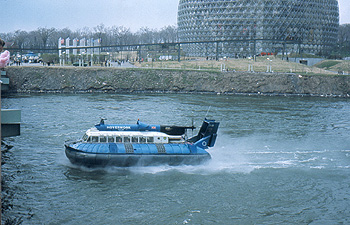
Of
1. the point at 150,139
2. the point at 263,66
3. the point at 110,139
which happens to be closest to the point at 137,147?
the point at 150,139

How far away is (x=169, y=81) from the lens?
288ft

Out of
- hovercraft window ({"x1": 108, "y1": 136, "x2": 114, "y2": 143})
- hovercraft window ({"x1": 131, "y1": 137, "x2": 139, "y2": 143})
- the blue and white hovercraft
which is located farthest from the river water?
hovercraft window ({"x1": 131, "y1": 137, "x2": 139, "y2": 143})

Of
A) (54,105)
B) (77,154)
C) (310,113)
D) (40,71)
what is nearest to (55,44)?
(40,71)

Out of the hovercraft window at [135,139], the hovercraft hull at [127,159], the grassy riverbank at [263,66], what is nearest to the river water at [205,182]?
the hovercraft hull at [127,159]

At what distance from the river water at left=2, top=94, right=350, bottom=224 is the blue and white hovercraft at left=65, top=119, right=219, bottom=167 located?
2.22ft

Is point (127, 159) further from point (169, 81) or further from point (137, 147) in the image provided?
point (169, 81)

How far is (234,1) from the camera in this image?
137 m

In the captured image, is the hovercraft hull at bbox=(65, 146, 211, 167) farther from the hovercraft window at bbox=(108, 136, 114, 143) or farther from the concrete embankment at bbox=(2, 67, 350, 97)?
the concrete embankment at bbox=(2, 67, 350, 97)

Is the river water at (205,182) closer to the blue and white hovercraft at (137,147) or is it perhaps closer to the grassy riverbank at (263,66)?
the blue and white hovercraft at (137,147)

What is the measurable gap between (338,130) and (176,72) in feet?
164

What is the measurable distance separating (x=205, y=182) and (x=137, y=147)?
5.72 meters

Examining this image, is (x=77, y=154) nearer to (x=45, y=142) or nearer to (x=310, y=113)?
(x=45, y=142)

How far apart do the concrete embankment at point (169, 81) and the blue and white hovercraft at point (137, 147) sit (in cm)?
5347

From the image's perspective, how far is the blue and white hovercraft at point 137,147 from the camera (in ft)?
92.7
